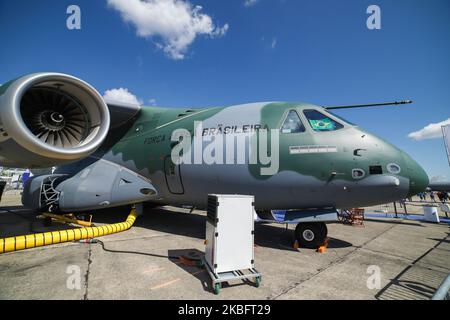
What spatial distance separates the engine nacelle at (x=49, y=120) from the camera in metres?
4.33

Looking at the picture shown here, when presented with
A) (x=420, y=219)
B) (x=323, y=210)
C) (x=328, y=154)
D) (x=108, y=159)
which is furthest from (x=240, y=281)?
(x=420, y=219)

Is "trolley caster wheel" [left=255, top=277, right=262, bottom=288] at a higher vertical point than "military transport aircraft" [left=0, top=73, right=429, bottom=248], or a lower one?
lower

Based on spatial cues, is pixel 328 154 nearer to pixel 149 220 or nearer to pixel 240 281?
pixel 240 281

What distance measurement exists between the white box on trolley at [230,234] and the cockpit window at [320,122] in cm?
290

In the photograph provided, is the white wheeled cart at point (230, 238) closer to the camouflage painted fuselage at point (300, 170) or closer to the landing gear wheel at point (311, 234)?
the camouflage painted fuselage at point (300, 170)

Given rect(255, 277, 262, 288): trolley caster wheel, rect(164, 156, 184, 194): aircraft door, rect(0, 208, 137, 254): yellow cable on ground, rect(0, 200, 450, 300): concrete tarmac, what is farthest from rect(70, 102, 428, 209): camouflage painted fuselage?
rect(255, 277, 262, 288): trolley caster wheel

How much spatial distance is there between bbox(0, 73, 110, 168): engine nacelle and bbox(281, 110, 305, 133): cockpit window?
14.6 feet

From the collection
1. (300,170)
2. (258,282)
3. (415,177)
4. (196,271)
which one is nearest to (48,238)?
(196,271)

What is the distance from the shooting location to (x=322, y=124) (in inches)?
230

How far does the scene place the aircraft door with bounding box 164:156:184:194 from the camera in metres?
6.95

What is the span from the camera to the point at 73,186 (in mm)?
7598

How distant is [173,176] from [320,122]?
14.3 feet

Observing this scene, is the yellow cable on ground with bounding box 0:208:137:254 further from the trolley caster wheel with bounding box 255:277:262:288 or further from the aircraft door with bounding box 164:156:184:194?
the trolley caster wheel with bounding box 255:277:262:288
